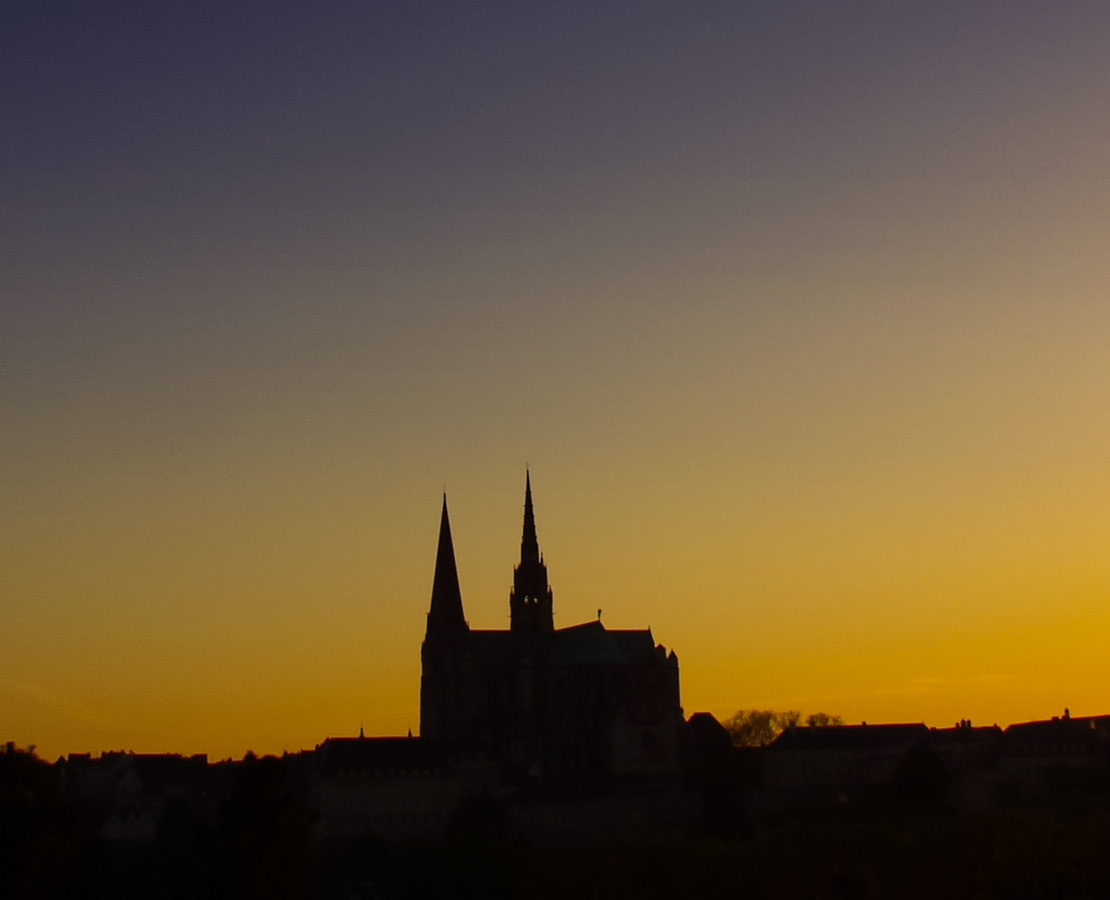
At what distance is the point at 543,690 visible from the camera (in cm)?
14262

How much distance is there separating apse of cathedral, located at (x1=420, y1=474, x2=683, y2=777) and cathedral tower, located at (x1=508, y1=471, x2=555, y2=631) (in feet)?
0.25

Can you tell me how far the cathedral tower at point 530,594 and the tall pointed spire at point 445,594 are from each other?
5256 millimetres

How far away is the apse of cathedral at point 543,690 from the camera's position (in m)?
138

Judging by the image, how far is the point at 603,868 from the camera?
3516 inches

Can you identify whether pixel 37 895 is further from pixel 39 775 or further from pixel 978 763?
pixel 978 763

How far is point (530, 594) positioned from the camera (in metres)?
149

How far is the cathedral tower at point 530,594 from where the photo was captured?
485 ft

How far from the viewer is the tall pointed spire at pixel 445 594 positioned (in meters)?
144

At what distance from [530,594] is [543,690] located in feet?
29.5

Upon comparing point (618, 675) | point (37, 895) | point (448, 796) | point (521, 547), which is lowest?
point (37, 895)

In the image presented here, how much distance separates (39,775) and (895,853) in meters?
43.5

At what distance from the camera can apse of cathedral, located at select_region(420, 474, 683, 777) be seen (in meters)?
138

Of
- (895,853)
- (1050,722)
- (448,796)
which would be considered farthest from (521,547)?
(895,853)

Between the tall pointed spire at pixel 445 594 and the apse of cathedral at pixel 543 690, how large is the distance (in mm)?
75
